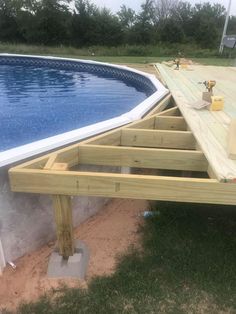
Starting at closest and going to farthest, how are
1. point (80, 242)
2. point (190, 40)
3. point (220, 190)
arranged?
point (220, 190)
point (80, 242)
point (190, 40)

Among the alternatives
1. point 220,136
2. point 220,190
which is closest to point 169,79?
point 220,136

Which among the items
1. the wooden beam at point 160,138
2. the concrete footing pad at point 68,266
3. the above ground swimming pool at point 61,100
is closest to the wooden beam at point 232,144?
the wooden beam at point 160,138

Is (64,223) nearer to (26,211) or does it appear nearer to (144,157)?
(26,211)

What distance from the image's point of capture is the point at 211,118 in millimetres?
3969

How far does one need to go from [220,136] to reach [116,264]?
5.80 feet

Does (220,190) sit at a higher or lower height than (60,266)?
higher

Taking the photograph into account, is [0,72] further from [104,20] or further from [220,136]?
[104,20]

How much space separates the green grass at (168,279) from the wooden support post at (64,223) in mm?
365

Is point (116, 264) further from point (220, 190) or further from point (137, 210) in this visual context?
point (220, 190)

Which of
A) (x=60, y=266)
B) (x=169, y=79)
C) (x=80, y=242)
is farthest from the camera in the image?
(x=169, y=79)

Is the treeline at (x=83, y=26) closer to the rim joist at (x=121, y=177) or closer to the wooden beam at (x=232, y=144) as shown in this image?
the rim joist at (x=121, y=177)

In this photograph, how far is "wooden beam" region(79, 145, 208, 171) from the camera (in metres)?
2.90

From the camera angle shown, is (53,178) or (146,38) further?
(146,38)

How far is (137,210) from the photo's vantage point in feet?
12.9
